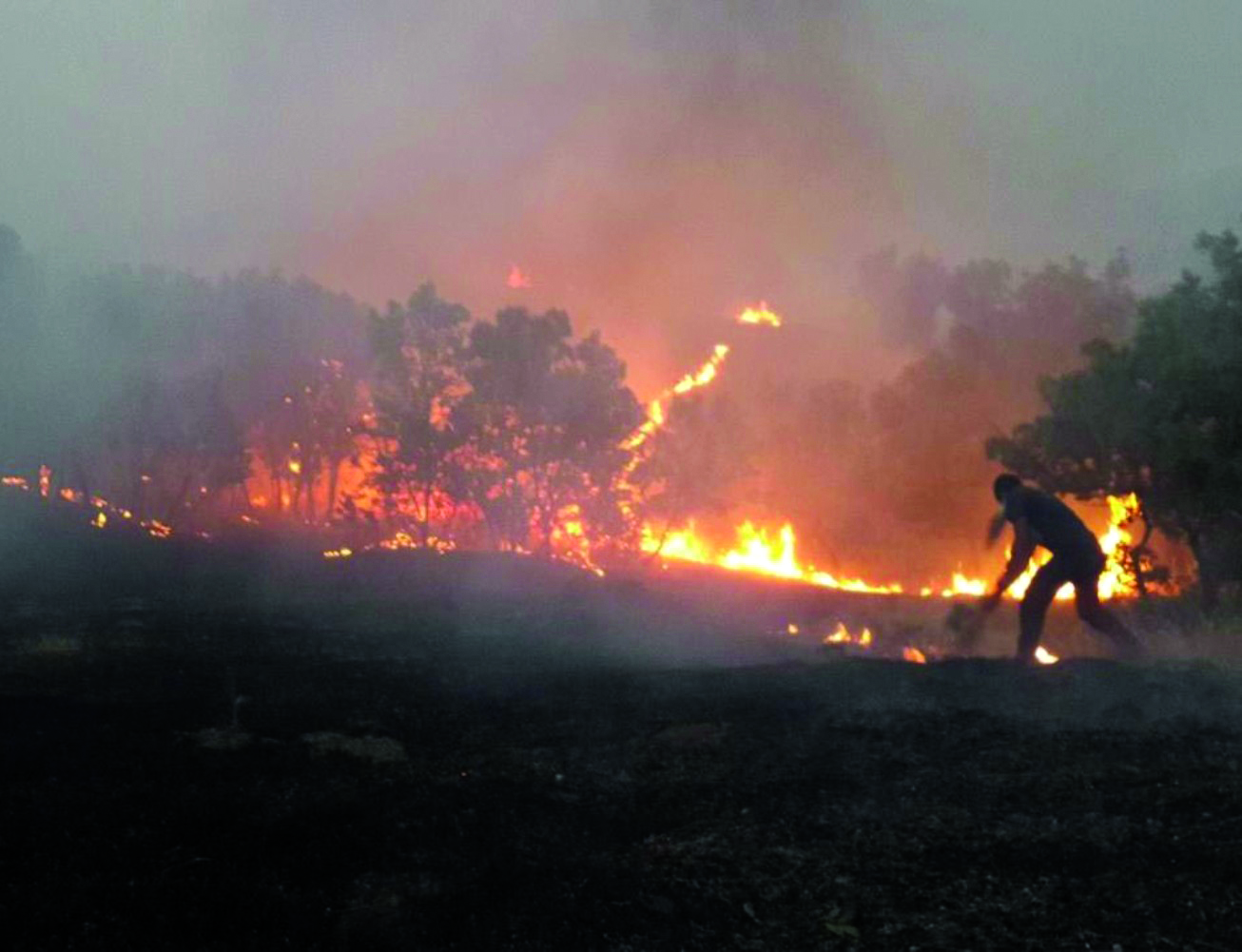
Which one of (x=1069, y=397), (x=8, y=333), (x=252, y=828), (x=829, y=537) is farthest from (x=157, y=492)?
(x=252, y=828)

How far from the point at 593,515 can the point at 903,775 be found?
38355mm

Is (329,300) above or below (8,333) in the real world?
above

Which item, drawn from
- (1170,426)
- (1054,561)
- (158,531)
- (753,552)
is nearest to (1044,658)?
(1170,426)

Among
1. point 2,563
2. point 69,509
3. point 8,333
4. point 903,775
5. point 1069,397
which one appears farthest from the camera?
point 8,333

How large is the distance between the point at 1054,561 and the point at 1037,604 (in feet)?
1.95

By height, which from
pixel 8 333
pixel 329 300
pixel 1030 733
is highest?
pixel 329 300

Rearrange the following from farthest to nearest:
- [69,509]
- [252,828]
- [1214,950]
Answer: [69,509] < [252,828] < [1214,950]

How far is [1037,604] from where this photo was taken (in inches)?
519

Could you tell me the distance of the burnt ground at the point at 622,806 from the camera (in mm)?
5770

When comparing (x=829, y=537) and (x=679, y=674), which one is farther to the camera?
(x=829, y=537)

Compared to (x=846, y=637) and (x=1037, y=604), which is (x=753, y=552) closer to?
(x=846, y=637)

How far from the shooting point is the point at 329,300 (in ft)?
195

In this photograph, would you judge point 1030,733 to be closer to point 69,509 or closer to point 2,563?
point 2,563

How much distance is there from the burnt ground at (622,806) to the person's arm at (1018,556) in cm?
104
